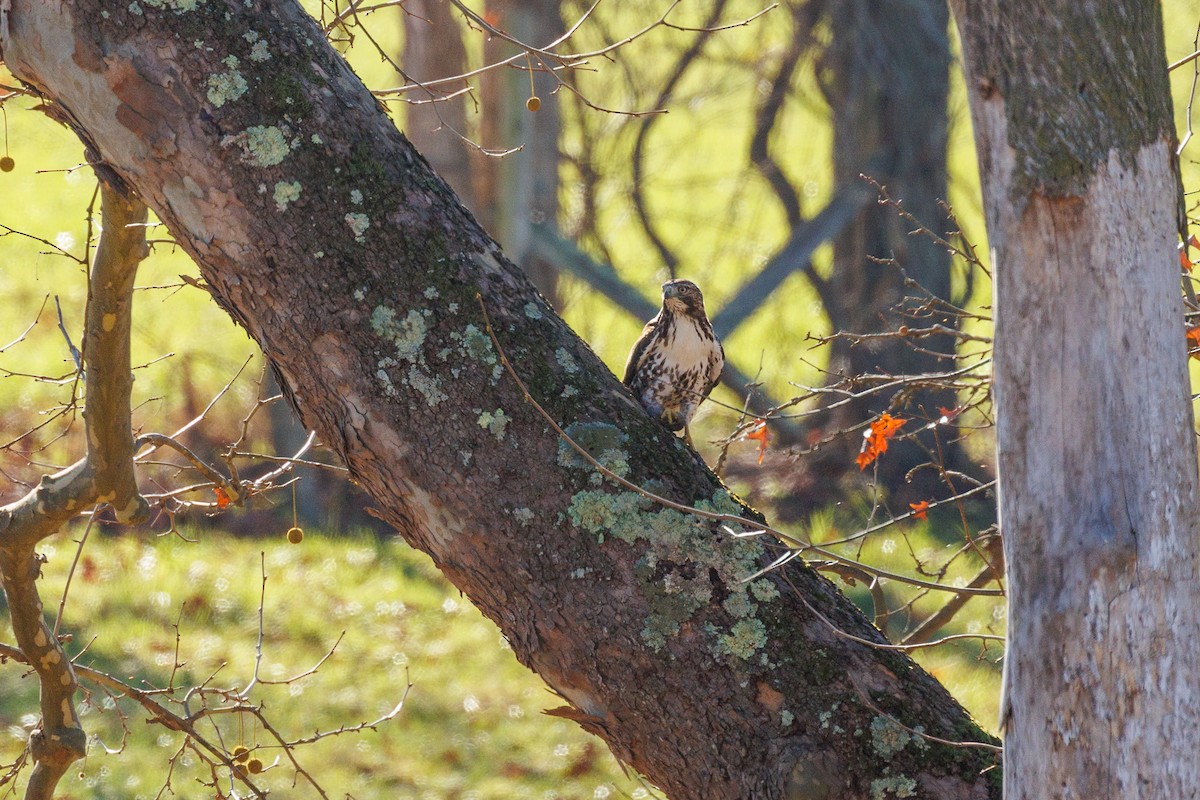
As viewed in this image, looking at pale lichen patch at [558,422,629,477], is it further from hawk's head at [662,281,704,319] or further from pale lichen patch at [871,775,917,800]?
hawk's head at [662,281,704,319]

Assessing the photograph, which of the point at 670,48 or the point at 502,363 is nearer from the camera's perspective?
the point at 502,363

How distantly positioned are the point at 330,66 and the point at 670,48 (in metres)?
6.75

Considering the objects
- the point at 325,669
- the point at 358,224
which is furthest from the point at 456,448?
the point at 325,669

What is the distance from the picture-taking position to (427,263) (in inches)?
102

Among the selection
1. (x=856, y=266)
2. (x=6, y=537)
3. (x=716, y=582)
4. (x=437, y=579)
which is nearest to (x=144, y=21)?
(x=6, y=537)

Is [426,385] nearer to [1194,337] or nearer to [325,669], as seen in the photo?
[1194,337]

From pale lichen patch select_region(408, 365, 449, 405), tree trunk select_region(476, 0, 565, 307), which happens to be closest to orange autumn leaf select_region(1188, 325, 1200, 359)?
pale lichen patch select_region(408, 365, 449, 405)

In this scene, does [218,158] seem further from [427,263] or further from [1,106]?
[1,106]

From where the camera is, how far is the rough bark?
244 centimetres

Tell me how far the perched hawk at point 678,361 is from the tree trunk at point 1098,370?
237cm

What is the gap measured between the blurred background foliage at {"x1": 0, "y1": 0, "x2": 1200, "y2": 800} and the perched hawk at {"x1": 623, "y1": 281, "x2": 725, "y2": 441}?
1.36 metres

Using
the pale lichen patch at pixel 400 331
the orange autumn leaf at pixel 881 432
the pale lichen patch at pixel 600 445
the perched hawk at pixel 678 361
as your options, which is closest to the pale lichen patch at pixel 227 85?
the pale lichen patch at pixel 400 331

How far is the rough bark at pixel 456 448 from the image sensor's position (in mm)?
2443

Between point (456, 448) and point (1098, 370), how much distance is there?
120cm
